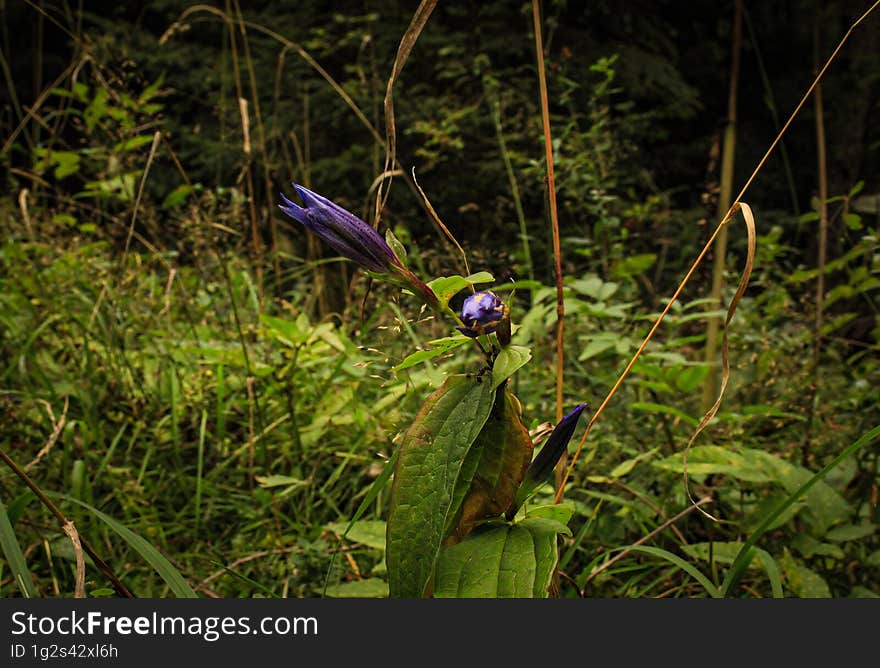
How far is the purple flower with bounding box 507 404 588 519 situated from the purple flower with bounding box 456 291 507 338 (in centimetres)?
10

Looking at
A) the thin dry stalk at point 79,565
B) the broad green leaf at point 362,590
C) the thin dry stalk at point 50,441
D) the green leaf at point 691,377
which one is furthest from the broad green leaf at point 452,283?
the green leaf at point 691,377

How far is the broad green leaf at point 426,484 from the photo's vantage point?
1.75ft

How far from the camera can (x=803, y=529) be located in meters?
1.16

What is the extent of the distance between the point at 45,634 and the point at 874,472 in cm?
107

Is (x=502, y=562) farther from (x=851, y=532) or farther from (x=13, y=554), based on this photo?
(x=851, y=532)

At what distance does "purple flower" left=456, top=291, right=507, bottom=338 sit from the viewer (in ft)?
1.76

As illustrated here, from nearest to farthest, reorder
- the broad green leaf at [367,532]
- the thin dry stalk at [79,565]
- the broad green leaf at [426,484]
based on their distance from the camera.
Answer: the broad green leaf at [426,484] → the thin dry stalk at [79,565] → the broad green leaf at [367,532]

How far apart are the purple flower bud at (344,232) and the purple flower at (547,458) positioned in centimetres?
17

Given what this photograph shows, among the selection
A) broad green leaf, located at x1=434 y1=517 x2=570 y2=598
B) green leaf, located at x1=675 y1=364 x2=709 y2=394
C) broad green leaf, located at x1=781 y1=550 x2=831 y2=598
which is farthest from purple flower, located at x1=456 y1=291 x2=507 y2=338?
green leaf, located at x1=675 y1=364 x2=709 y2=394

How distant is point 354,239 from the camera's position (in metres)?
0.56

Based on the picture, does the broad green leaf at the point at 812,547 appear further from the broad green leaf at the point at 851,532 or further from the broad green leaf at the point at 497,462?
the broad green leaf at the point at 497,462

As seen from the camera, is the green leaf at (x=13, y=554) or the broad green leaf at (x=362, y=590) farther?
the broad green leaf at (x=362, y=590)

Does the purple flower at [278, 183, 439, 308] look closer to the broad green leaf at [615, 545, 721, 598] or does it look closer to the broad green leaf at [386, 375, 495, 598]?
the broad green leaf at [386, 375, 495, 598]

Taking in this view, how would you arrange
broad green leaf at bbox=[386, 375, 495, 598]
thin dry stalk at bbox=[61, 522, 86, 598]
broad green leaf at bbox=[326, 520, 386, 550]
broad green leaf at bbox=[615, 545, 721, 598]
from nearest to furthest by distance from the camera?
broad green leaf at bbox=[386, 375, 495, 598]
thin dry stalk at bbox=[61, 522, 86, 598]
broad green leaf at bbox=[615, 545, 721, 598]
broad green leaf at bbox=[326, 520, 386, 550]
